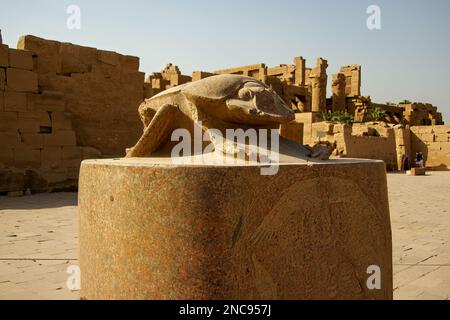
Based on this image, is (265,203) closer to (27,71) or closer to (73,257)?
(73,257)

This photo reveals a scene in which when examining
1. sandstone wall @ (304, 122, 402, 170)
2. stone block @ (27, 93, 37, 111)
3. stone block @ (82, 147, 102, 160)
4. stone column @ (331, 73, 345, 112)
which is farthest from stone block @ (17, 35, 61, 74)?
stone column @ (331, 73, 345, 112)

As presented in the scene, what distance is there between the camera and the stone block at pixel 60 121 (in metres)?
9.60

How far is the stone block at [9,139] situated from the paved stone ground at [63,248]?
50.0 inches

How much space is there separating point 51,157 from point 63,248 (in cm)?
539

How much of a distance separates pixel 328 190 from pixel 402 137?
19564 millimetres

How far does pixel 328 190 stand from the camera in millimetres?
2043

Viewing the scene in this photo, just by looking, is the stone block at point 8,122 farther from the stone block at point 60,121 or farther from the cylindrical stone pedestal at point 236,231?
the cylindrical stone pedestal at point 236,231

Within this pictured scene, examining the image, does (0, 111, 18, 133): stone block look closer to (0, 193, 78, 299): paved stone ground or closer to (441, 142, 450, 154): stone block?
(0, 193, 78, 299): paved stone ground

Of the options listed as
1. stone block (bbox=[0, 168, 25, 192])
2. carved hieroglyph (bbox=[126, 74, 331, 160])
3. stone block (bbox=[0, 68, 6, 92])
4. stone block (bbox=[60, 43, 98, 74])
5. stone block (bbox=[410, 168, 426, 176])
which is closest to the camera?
carved hieroglyph (bbox=[126, 74, 331, 160])

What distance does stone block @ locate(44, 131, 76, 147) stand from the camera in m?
9.47

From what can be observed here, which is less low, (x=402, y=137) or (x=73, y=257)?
(x=402, y=137)
